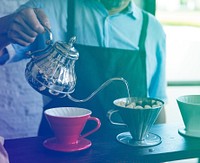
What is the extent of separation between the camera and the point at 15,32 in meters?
0.73

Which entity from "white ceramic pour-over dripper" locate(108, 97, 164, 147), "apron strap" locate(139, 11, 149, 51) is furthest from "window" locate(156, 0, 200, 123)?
"white ceramic pour-over dripper" locate(108, 97, 164, 147)

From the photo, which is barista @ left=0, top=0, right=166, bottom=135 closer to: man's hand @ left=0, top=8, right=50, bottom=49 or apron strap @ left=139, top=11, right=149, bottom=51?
apron strap @ left=139, top=11, right=149, bottom=51

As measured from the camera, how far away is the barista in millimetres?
1003

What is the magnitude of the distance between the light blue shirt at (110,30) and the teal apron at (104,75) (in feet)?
0.14

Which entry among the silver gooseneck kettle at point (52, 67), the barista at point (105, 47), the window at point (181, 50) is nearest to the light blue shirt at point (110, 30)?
the barista at point (105, 47)

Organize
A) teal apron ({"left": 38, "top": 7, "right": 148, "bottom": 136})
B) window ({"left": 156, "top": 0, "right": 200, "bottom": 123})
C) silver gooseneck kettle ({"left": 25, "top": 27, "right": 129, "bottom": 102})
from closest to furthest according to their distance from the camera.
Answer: silver gooseneck kettle ({"left": 25, "top": 27, "right": 129, "bottom": 102})
teal apron ({"left": 38, "top": 7, "right": 148, "bottom": 136})
window ({"left": 156, "top": 0, "right": 200, "bottom": 123})

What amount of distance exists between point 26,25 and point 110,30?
422 mm

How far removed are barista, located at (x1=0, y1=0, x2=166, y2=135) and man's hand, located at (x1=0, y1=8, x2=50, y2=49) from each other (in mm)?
171

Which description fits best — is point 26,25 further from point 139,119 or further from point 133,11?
point 133,11

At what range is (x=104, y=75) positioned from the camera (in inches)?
40.6

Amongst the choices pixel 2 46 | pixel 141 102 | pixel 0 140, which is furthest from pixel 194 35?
pixel 0 140

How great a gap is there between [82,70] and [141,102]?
0.89 ft

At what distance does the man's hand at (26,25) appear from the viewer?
0.71 meters

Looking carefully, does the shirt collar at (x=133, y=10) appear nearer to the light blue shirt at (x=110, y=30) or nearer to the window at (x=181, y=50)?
the light blue shirt at (x=110, y=30)
